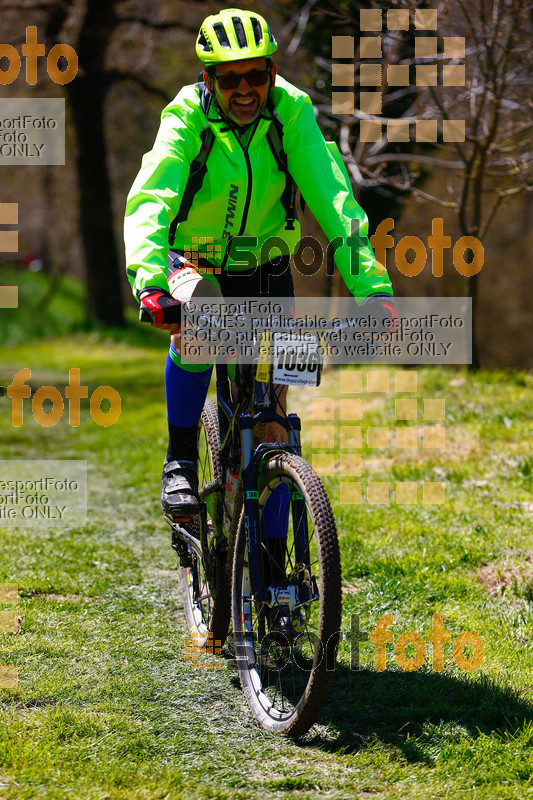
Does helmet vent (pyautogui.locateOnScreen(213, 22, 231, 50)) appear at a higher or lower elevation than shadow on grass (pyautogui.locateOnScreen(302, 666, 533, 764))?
higher

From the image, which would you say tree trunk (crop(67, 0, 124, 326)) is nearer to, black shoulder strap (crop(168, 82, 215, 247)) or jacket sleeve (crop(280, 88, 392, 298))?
black shoulder strap (crop(168, 82, 215, 247))

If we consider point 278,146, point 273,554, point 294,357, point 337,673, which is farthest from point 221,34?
point 337,673

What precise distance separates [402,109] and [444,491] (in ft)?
19.3

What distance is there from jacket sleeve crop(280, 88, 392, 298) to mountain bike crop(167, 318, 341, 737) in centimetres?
39

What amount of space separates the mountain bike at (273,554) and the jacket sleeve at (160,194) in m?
0.50

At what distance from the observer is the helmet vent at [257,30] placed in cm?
350

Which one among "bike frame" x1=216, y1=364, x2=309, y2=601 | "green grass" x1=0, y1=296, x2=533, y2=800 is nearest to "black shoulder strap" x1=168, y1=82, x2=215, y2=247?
"bike frame" x1=216, y1=364, x2=309, y2=601

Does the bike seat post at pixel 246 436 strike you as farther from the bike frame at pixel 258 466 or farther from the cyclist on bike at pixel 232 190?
the cyclist on bike at pixel 232 190

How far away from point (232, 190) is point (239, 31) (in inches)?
Answer: 22.7

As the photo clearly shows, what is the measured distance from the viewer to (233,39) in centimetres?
348

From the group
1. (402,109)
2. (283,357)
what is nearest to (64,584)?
(283,357)

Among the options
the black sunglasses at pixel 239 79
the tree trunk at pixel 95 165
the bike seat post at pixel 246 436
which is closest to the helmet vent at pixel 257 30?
the black sunglasses at pixel 239 79

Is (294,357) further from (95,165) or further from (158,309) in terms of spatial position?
(95,165)

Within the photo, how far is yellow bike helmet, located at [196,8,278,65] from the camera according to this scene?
3.46 m
